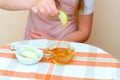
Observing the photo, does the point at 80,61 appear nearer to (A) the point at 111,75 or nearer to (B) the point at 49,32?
(A) the point at 111,75

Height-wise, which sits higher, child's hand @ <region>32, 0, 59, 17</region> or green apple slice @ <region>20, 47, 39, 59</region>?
child's hand @ <region>32, 0, 59, 17</region>

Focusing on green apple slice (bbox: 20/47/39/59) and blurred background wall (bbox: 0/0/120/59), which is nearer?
green apple slice (bbox: 20/47/39/59)

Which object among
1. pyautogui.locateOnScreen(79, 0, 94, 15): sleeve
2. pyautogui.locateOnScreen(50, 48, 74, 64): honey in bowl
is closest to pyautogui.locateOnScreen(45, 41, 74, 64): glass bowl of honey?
pyautogui.locateOnScreen(50, 48, 74, 64): honey in bowl

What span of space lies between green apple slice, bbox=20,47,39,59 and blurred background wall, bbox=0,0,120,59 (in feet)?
2.74

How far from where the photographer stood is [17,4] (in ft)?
3.67

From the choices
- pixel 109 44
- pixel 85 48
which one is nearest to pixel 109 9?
pixel 109 44

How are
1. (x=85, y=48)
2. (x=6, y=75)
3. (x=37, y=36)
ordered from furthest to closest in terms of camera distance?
(x=37, y=36) < (x=85, y=48) < (x=6, y=75)

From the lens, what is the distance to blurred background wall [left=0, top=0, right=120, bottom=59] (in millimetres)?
1751

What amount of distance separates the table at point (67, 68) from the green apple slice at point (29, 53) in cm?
3

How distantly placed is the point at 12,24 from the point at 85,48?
944mm

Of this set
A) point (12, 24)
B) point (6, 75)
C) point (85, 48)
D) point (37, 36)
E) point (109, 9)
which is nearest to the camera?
point (6, 75)

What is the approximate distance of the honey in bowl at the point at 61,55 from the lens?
980 mm

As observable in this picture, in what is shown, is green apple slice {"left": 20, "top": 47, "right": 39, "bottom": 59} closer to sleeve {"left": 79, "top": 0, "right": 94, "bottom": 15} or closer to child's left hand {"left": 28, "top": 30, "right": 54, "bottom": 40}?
child's left hand {"left": 28, "top": 30, "right": 54, "bottom": 40}

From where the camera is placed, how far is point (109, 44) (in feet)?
6.11
